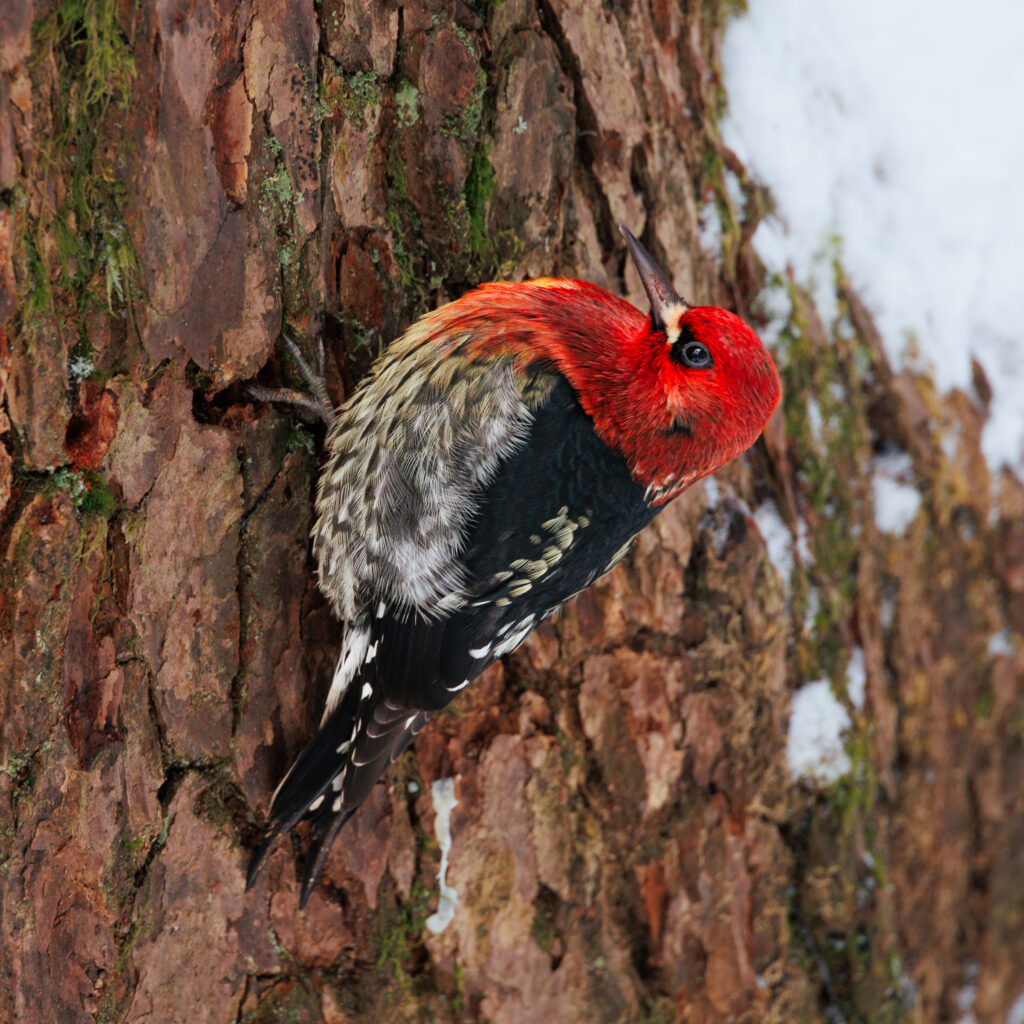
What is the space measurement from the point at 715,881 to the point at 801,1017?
0.55m

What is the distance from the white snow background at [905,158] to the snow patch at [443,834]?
1669 millimetres

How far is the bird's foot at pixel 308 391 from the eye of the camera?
1931 millimetres

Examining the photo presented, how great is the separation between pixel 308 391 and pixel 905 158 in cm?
219

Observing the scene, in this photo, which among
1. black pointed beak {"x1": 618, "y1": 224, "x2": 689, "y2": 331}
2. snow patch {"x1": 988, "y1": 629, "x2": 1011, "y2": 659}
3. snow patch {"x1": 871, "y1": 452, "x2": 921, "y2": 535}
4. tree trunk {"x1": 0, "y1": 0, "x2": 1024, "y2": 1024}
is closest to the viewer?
tree trunk {"x1": 0, "y1": 0, "x2": 1024, "y2": 1024}

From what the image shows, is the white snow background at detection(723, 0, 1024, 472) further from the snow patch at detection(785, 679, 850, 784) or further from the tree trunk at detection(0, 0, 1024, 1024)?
the snow patch at detection(785, 679, 850, 784)

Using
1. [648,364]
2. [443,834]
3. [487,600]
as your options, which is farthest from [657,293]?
[443,834]

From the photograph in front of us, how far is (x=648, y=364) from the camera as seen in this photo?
204cm

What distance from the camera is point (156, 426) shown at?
1784 millimetres

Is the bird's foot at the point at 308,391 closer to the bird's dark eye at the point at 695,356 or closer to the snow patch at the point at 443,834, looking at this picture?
the bird's dark eye at the point at 695,356

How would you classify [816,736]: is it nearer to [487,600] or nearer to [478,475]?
[487,600]

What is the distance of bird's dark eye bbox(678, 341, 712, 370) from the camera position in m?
1.98

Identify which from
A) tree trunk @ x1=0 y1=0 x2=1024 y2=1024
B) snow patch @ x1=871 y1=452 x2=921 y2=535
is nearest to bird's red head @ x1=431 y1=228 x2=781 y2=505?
tree trunk @ x1=0 y1=0 x2=1024 y2=1024

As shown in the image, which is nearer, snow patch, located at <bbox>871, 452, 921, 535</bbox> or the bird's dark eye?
the bird's dark eye

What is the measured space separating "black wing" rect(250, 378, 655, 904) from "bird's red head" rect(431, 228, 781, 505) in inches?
2.3
